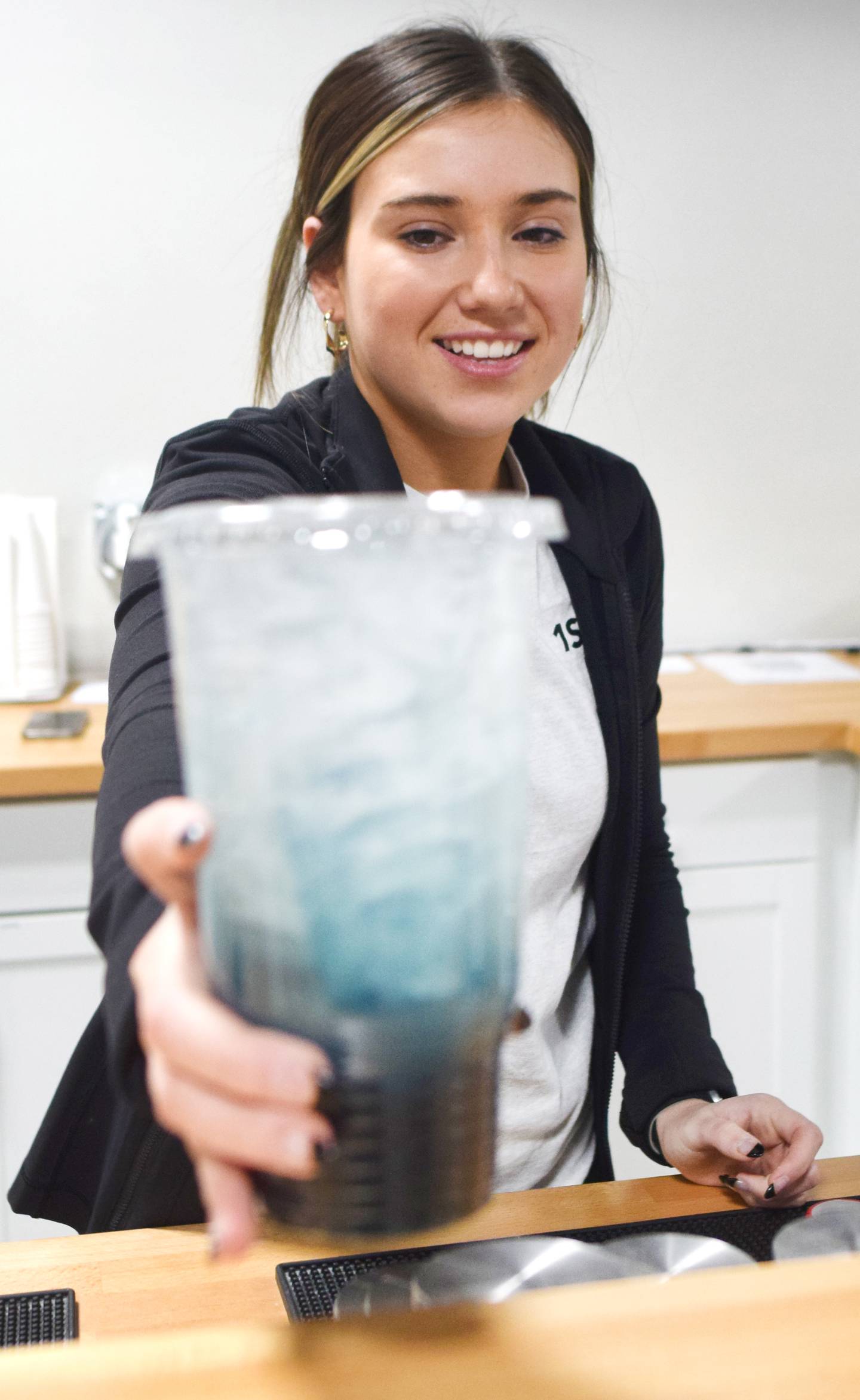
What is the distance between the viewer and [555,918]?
0.99m

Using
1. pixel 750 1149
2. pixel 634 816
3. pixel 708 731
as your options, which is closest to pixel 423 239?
pixel 634 816

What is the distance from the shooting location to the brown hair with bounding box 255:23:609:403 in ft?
2.92

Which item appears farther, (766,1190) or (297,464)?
(297,464)

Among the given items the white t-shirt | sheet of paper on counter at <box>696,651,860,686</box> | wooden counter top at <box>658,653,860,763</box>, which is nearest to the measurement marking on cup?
the white t-shirt

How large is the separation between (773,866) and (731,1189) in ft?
3.32

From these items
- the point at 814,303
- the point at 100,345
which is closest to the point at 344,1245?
the point at 100,345

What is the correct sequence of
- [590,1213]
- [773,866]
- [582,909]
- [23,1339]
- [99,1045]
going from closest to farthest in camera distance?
[23,1339] < [590,1213] < [99,1045] < [582,909] < [773,866]

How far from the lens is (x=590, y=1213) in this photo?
2.27 feet

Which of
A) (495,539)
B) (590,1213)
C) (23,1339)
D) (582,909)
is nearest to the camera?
(495,539)

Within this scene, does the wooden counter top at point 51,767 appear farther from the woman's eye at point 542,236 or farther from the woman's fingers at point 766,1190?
the woman's fingers at point 766,1190

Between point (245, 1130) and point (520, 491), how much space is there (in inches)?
32.5

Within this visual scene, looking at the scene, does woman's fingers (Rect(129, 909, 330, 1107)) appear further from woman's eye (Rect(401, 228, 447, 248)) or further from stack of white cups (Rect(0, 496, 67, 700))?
stack of white cups (Rect(0, 496, 67, 700))

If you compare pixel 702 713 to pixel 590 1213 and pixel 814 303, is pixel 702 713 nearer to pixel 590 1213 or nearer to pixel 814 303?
pixel 814 303

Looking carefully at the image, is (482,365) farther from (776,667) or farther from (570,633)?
(776,667)
